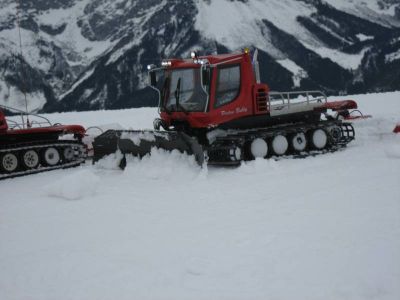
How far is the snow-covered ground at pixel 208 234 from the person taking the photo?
203 inches

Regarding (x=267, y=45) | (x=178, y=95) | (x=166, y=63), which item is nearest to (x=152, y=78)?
(x=166, y=63)

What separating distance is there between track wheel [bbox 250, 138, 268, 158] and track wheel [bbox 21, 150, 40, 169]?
17.7 feet

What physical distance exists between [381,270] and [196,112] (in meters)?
7.03

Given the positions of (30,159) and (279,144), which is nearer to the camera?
(279,144)

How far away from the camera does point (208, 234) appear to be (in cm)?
664

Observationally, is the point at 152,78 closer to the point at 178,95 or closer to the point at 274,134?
the point at 178,95

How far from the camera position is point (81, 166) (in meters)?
13.5

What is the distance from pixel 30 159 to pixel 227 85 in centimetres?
526

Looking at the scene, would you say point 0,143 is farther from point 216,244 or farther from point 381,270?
point 381,270

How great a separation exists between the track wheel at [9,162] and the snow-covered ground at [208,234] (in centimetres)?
171

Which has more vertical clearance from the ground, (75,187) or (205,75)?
(205,75)

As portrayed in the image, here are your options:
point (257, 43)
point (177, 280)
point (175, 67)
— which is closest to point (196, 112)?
point (175, 67)

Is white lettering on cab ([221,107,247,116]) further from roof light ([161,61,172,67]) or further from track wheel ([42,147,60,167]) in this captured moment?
track wheel ([42,147,60,167])

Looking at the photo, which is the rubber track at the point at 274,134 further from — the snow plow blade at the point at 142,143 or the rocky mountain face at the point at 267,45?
the rocky mountain face at the point at 267,45
